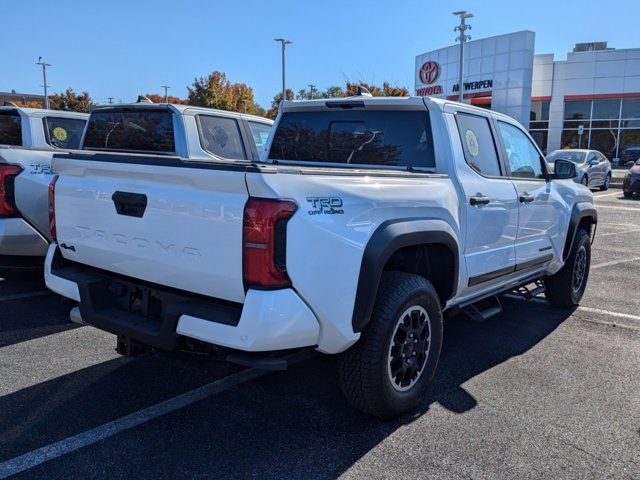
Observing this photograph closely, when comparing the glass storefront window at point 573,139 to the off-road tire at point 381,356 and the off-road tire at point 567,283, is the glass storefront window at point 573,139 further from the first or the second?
the off-road tire at point 381,356

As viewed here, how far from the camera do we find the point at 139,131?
Result: 6434mm

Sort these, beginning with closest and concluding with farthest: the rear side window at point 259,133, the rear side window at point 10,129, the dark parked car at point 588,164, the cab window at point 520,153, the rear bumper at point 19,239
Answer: the cab window at point 520,153 < the rear bumper at point 19,239 < the rear side window at point 10,129 < the rear side window at point 259,133 < the dark parked car at point 588,164

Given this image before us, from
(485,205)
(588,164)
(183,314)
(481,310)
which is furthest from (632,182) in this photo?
(183,314)

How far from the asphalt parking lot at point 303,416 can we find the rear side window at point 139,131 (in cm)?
231

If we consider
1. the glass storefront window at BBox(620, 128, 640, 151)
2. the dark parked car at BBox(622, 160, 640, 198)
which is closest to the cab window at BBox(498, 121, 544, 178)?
the dark parked car at BBox(622, 160, 640, 198)

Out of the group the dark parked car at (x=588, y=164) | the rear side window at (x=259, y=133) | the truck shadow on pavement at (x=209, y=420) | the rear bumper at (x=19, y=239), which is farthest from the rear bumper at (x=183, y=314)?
the dark parked car at (x=588, y=164)

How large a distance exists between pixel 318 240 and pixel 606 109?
120ft

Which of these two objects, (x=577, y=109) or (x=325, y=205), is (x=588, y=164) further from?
(x=325, y=205)

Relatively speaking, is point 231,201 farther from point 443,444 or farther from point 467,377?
point 467,377

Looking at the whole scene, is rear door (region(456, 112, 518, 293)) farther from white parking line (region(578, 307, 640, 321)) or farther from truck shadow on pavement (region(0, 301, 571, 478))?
white parking line (region(578, 307, 640, 321))

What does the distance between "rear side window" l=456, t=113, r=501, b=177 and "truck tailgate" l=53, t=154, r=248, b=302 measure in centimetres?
217

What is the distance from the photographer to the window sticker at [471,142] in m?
4.28

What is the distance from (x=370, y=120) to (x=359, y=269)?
178 centimetres

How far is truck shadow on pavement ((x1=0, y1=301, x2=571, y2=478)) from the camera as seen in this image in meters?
2.91
